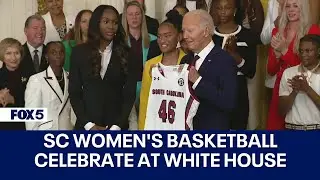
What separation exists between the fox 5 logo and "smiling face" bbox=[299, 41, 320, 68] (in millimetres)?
1821

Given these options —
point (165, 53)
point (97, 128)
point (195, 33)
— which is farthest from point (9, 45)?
point (195, 33)

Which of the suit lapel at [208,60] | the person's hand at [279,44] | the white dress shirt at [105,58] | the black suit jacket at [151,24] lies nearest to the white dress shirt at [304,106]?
the person's hand at [279,44]

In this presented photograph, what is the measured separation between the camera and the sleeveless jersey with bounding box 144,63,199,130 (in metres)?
4.44

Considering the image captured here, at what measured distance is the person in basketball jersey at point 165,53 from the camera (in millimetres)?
4699

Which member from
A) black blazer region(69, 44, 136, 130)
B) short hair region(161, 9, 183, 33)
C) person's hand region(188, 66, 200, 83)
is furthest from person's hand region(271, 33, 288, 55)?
black blazer region(69, 44, 136, 130)

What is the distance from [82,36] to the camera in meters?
5.12

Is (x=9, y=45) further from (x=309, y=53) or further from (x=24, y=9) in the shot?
(x=309, y=53)

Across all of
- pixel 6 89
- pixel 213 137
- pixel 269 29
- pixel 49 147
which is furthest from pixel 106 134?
pixel 269 29

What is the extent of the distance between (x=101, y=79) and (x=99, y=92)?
0.30ft

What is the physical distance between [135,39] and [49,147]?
42.7 inches

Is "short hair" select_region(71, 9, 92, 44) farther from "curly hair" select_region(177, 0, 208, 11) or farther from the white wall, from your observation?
"curly hair" select_region(177, 0, 208, 11)

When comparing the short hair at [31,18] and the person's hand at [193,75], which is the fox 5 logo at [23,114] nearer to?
the short hair at [31,18]

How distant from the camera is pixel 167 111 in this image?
14.9ft

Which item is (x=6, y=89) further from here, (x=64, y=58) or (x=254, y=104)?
(x=254, y=104)
